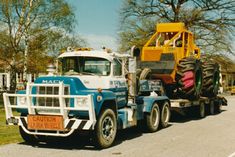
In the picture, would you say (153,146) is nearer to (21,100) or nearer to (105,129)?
(105,129)

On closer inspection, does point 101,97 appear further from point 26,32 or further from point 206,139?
point 26,32

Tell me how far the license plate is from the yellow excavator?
6412 mm

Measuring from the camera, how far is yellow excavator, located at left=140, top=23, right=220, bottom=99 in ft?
56.1

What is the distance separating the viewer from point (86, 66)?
11.9 m

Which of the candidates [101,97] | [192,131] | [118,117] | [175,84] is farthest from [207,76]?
Answer: [101,97]

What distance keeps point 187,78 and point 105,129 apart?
7.05 m

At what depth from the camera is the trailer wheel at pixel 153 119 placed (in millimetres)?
13617

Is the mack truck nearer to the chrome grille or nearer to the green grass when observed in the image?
the chrome grille

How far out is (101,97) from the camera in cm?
1051

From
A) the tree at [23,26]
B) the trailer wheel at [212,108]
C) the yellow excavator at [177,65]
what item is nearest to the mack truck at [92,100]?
the yellow excavator at [177,65]

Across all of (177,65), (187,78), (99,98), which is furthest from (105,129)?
(177,65)

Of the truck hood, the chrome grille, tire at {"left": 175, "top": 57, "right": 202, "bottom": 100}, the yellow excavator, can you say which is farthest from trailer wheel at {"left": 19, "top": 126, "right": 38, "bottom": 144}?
tire at {"left": 175, "top": 57, "right": 202, "bottom": 100}

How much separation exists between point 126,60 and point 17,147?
380 cm

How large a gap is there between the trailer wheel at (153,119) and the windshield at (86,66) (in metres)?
2.60
